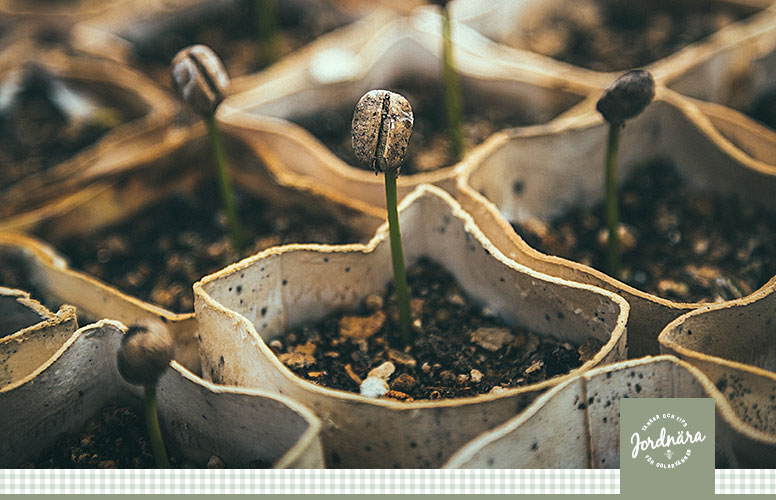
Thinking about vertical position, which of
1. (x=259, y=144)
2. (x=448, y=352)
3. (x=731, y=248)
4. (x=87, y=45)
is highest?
(x=87, y=45)

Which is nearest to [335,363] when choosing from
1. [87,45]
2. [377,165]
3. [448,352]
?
[448,352]

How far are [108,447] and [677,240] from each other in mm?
902

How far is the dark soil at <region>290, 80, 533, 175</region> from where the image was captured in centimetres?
167

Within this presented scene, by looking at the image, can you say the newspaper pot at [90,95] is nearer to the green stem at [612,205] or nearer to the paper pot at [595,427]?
the green stem at [612,205]

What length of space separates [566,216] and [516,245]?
0.29 metres

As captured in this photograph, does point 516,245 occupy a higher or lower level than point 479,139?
lower

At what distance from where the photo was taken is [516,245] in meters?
1.25

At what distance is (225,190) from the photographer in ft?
4.78

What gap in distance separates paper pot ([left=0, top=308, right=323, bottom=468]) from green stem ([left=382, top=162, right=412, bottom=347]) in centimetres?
29

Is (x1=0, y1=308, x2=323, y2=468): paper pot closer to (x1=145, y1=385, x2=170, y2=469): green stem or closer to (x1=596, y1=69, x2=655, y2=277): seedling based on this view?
(x1=145, y1=385, x2=170, y2=469): green stem

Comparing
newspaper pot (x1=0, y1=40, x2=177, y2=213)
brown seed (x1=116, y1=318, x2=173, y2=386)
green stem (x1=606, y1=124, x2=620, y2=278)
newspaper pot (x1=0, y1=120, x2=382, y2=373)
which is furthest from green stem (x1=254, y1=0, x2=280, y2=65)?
brown seed (x1=116, y1=318, x2=173, y2=386)

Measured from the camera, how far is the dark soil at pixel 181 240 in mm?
1476

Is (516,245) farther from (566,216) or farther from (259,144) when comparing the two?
(259,144)

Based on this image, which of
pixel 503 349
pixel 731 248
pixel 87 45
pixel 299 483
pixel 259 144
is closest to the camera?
pixel 299 483
